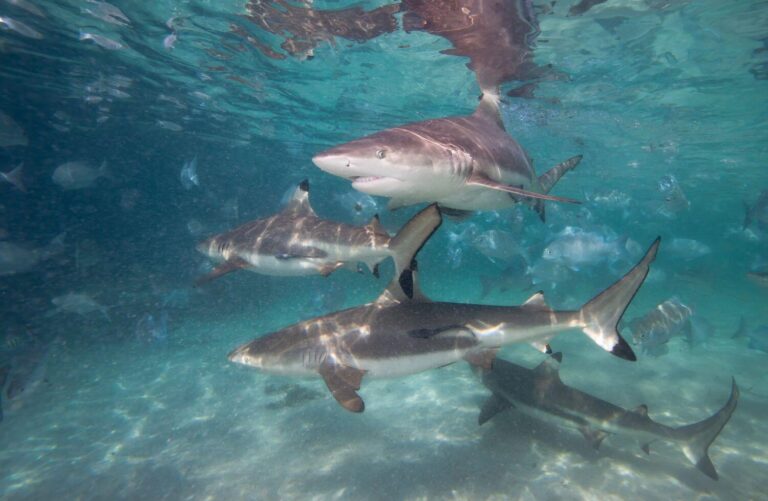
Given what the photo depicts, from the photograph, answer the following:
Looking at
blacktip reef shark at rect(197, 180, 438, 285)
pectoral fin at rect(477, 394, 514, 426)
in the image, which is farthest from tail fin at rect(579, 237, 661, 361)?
pectoral fin at rect(477, 394, 514, 426)

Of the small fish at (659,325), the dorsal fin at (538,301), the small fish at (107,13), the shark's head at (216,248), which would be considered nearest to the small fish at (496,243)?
the small fish at (659,325)

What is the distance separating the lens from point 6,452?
973cm

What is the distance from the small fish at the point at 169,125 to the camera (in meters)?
28.1

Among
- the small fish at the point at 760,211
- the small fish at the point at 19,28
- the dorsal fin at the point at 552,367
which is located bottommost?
the small fish at the point at 760,211

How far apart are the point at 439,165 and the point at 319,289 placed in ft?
62.4

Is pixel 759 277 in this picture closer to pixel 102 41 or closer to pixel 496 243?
pixel 496 243

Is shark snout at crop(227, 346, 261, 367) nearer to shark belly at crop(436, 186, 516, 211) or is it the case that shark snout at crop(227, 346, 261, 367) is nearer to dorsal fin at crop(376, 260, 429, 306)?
dorsal fin at crop(376, 260, 429, 306)

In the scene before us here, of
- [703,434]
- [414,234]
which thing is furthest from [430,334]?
[703,434]

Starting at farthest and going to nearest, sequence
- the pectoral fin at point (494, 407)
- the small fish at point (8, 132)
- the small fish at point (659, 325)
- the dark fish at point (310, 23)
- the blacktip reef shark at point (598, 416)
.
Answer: the small fish at point (8, 132), the dark fish at point (310, 23), the small fish at point (659, 325), the pectoral fin at point (494, 407), the blacktip reef shark at point (598, 416)

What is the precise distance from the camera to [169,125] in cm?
2889

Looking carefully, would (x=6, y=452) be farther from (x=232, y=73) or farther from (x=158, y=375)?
(x=232, y=73)

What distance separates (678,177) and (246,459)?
172 feet

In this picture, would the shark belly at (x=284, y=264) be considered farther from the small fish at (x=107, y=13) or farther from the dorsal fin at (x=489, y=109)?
the small fish at (x=107, y=13)

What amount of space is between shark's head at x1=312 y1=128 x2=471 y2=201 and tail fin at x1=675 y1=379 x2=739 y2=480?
657cm
